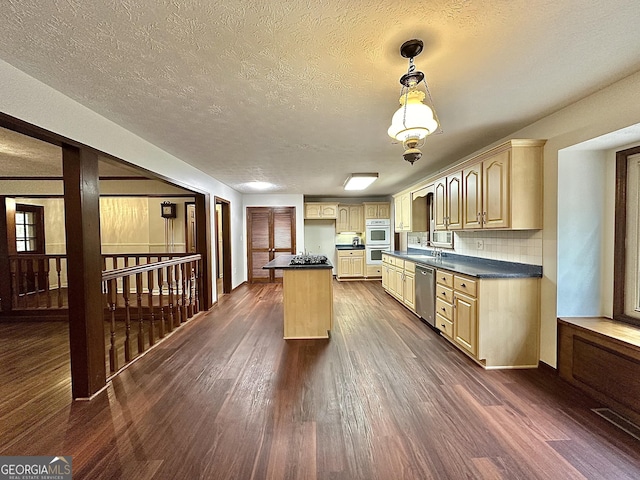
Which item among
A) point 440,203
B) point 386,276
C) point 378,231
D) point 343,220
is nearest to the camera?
point 440,203

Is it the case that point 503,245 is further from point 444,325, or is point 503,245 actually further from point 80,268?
point 80,268

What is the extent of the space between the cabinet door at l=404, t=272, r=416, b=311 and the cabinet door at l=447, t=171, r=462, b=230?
107 cm

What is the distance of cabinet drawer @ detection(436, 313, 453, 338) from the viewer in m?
3.22

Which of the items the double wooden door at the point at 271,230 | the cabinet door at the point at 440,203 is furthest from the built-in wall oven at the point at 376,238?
the cabinet door at the point at 440,203

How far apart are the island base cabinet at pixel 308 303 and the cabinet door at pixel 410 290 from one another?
1560 mm

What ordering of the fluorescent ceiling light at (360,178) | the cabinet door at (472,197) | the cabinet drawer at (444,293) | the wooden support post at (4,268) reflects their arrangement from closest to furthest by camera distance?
the cabinet door at (472,197) < the cabinet drawer at (444,293) < the wooden support post at (4,268) < the fluorescent ceiling light at (360,178)

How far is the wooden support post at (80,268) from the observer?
219cm

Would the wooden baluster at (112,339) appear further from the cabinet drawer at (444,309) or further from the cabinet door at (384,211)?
the cabinet door at (384,211)

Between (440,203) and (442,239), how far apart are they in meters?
0.94

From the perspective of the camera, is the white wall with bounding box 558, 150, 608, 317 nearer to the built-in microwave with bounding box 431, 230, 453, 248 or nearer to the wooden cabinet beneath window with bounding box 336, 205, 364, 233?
the built-in microwave with bounding box 431, 230, 453, 248

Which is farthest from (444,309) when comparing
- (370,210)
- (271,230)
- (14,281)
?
(14,281)

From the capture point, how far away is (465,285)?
291 centimetres

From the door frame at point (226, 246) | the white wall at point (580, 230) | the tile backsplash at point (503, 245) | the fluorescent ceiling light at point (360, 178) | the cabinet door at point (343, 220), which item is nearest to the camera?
the white wall at point (580, 230)

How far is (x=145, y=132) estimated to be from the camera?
9.25ft
